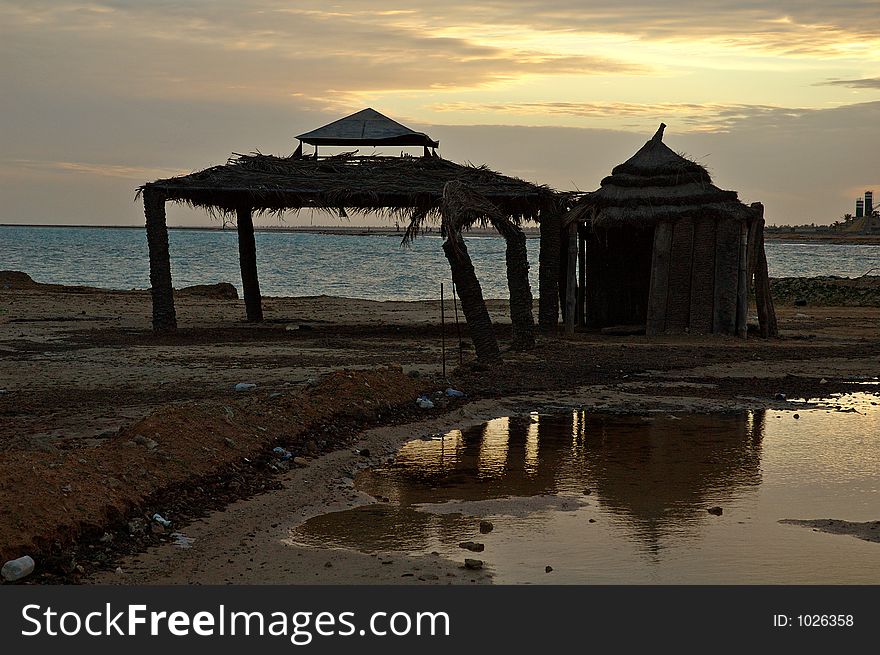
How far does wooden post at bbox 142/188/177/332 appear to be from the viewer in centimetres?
1898

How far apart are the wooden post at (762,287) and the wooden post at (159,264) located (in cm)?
1001

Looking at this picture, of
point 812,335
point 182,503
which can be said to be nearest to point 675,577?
point 182,503

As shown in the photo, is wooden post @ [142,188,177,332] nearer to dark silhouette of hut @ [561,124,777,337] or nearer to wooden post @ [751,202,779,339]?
dark silhouette of hut @ [561,124,777,337]

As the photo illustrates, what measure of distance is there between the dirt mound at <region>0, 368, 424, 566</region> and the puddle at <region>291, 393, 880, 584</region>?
96cm

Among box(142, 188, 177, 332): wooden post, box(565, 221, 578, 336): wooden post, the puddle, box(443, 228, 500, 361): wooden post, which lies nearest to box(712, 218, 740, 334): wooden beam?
box(565, 221, 578, 336): wooden post

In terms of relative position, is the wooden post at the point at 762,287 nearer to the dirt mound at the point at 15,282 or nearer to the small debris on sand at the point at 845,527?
the small debris on sand at the point at 845,527

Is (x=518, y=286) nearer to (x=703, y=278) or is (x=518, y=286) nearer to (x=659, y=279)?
(x=659, y=279)

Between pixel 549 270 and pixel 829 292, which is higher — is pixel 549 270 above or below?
above

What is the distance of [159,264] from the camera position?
19000mm

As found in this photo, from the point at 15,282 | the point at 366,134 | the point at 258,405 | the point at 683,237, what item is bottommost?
the point at 15,282

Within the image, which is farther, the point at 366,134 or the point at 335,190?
the point at 366,134

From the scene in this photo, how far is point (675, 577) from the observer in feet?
20.0

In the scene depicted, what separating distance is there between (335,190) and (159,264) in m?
3.33

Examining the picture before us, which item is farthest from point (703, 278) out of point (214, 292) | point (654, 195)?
point (214, 292)
